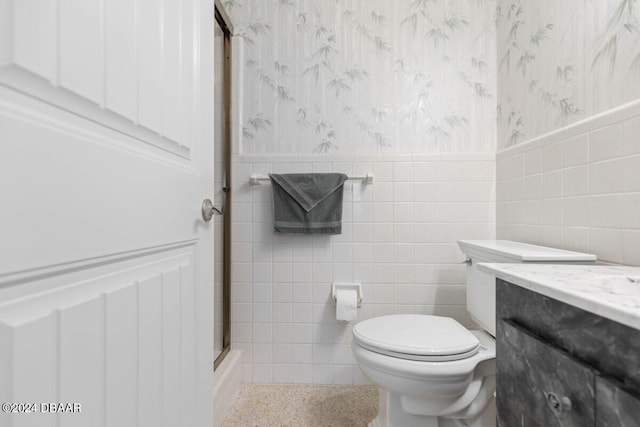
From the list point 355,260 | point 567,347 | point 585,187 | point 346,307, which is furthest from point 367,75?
point 567,347

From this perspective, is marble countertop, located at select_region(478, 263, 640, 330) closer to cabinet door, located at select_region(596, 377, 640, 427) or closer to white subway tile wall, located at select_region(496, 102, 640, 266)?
cabinet door, located at select_region(596, 377, 640, 427)

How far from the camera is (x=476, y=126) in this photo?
1.59 metres

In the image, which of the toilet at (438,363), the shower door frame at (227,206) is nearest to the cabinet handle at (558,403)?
the toilet at (438,363)

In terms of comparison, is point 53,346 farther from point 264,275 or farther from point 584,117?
point 584,117

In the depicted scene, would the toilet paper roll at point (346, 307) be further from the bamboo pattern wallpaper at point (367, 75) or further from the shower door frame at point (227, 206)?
the bamboo pattern wallpaper at point (367, 75)

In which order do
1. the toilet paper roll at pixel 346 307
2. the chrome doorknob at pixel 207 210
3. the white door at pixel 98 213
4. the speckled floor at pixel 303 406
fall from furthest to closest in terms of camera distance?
the toilet paper roll at pixel 346 307 < the speckled floor at pixel 303 406 < the chrome doorknob at pixel 207 210 < the white door at pixel 98 213

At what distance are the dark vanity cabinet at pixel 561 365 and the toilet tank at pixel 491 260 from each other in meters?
0.38

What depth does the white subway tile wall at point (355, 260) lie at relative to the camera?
5.21 ft

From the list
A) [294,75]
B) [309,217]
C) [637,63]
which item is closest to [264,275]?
[309,217]

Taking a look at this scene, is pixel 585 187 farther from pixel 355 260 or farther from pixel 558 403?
pixel 355 260

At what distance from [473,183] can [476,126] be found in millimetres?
292

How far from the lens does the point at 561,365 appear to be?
0.47 meters

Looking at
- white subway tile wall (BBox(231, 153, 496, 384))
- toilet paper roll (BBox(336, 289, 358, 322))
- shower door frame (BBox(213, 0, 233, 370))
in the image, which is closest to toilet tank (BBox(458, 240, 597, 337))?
white subway tile wall (BBox(231, 153, 496, 384))

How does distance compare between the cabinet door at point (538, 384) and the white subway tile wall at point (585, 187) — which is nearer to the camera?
the cabinet door at point (538, 384)
